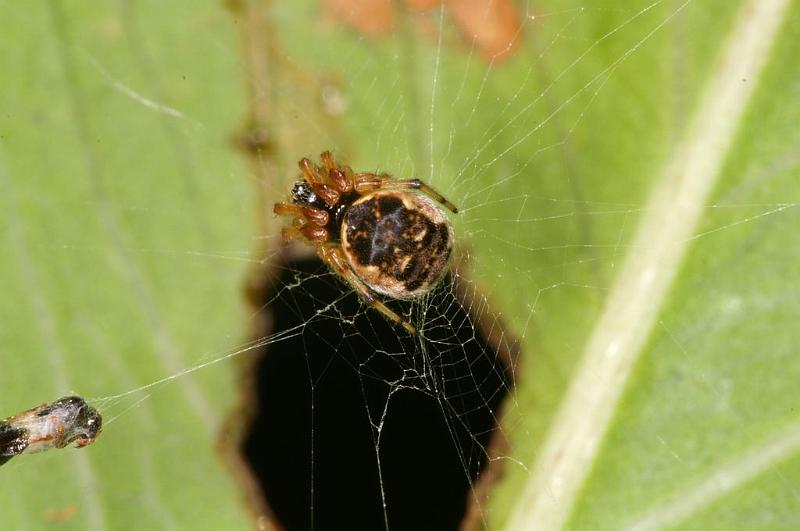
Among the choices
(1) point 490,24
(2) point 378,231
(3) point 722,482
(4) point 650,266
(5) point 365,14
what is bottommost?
(3) point 722,482

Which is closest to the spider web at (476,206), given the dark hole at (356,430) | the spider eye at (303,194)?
the dark hole at (356,430)

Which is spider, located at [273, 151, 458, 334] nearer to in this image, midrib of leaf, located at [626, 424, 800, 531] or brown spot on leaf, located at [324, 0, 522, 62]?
brown spot on leaf, located at [324, 0, 522, 62]

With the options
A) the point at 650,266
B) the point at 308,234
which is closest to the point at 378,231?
the point at 308,234

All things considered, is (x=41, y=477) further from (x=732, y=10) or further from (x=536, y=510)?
(x=732, y=10)

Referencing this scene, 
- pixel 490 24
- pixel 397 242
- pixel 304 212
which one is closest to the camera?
pixel 490 24

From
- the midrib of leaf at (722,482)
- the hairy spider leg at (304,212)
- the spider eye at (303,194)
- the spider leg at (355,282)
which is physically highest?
the spider eye at (303,194)

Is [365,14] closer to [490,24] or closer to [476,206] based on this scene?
[490,24]

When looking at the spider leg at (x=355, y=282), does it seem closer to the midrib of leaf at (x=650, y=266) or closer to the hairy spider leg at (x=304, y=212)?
the hairy spider leg at (x=304, y=212)
